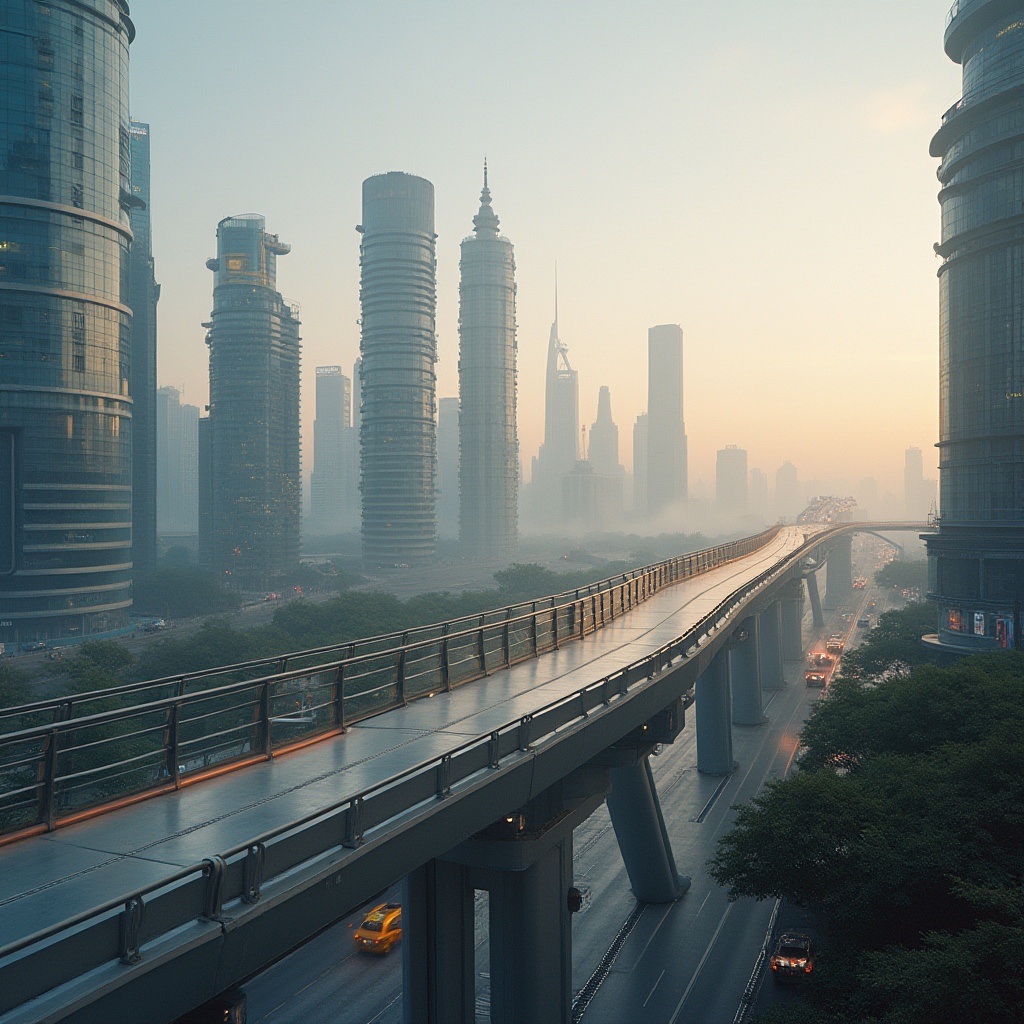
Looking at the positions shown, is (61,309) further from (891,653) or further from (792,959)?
(792,959)

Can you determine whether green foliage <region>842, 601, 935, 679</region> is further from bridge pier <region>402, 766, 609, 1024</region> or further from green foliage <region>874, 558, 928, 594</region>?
green foliage <region>874, 558, 928, 594</region>

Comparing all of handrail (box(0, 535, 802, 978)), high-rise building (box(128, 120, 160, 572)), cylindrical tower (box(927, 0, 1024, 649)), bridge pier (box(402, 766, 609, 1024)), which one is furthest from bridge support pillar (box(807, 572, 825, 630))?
high-rise building (box(128, 120, 160, 572))

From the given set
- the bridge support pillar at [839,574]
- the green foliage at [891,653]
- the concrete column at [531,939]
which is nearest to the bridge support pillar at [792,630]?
the green foliage at [891,653]

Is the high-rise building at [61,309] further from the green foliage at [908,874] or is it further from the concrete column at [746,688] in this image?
the green foliage at [908,874]

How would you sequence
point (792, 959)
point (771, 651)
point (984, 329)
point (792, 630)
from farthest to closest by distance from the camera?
point (792, 630)
point (771, 651)
point (984, 329)
point (792, 959)

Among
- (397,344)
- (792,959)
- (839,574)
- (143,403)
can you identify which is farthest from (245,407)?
(792,959)
